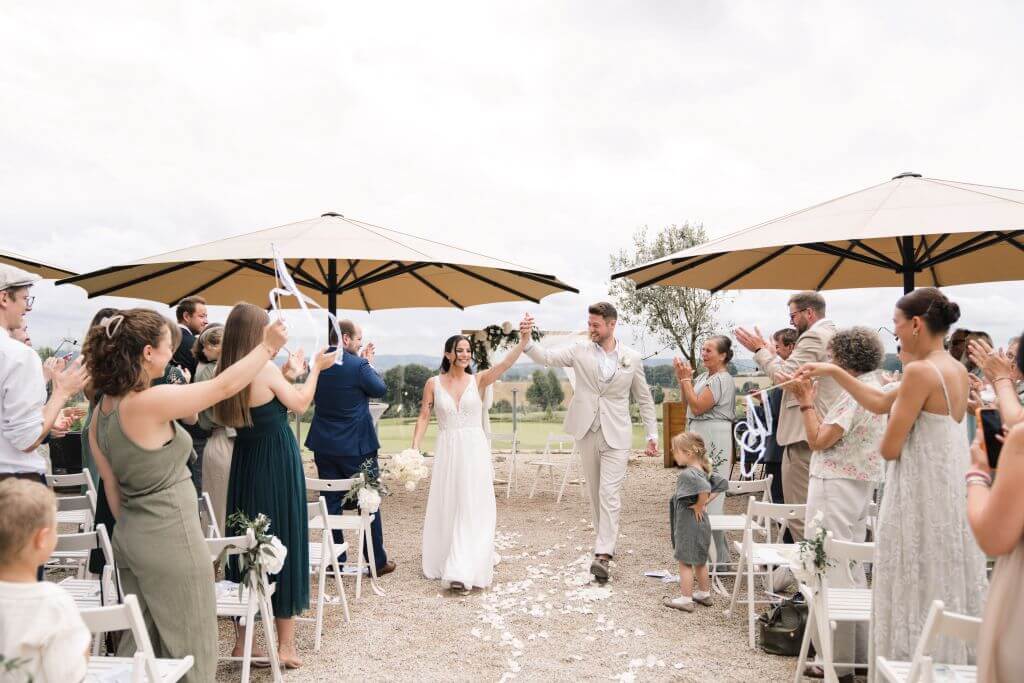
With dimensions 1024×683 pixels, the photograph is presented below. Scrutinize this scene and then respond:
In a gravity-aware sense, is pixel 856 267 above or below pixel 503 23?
below

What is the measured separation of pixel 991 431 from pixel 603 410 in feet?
10.9

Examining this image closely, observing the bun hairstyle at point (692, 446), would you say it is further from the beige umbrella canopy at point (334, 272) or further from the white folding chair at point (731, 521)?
the beige umbrella canopy at point (334, 272)

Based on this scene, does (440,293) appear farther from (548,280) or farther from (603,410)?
(603,410)

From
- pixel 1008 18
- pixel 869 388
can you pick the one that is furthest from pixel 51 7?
pixel 1008 18

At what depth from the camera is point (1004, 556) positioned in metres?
1.93

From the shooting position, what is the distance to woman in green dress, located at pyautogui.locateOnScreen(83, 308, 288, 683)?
2627 mm

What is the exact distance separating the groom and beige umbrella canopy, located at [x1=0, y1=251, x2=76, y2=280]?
5.06 meters

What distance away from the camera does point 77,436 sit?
10.1 m

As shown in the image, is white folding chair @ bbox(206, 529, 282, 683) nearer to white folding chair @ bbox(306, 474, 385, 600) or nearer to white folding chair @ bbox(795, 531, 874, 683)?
white folding chair @ bbox(306, 474, 385, 600)

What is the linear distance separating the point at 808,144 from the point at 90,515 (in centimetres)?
1150

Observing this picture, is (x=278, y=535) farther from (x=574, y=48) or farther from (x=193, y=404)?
(x=574, y=48)

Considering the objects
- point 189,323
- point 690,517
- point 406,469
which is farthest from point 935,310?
point 189,323

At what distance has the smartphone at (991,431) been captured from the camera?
9.33 feet

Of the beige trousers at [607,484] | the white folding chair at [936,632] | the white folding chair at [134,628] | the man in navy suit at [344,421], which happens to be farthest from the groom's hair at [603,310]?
the white folding chair at [134,628]
